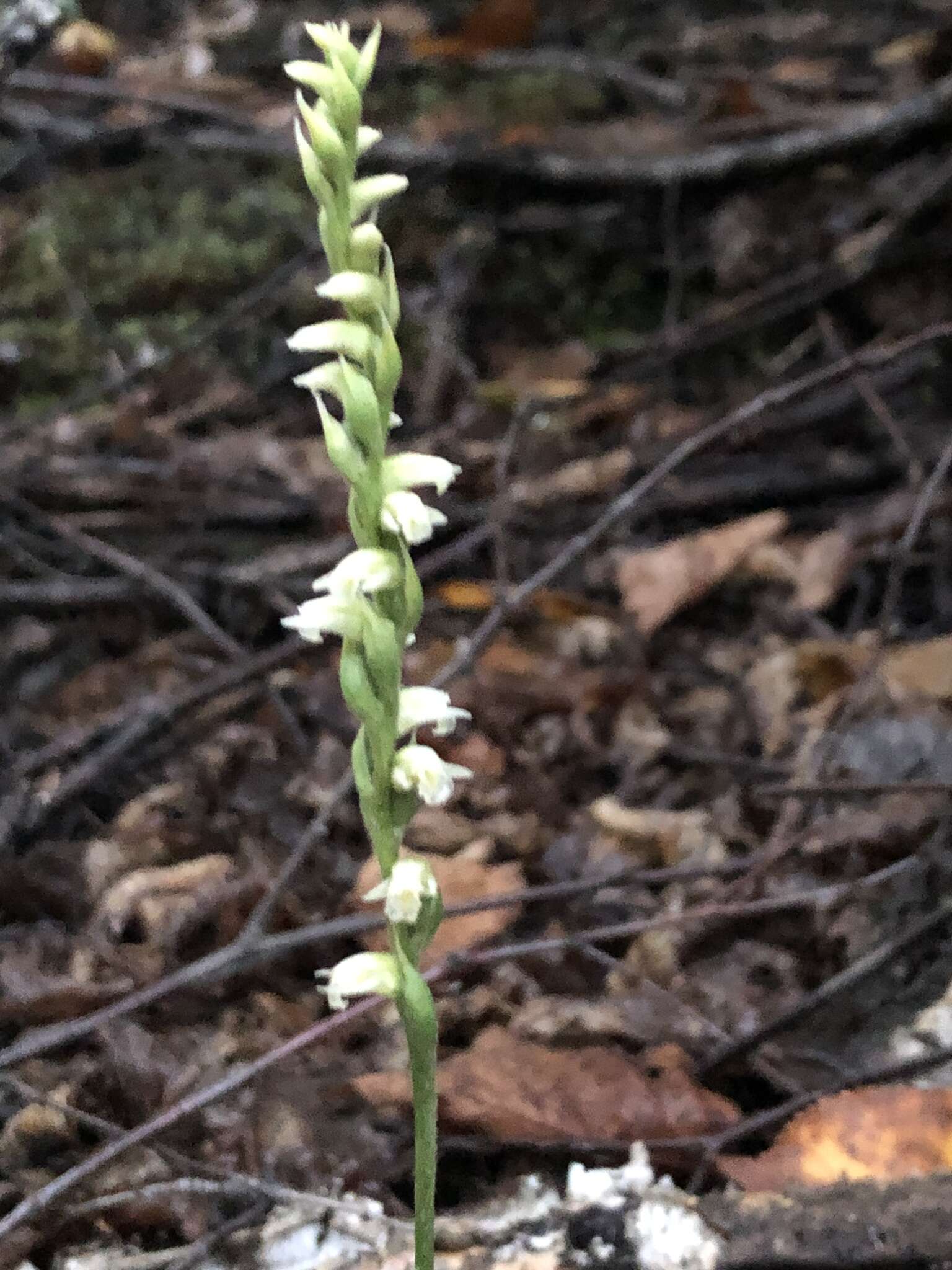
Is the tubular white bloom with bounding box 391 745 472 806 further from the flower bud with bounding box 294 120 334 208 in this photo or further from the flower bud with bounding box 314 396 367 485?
the flower bud with bounding box 294 120 334 208

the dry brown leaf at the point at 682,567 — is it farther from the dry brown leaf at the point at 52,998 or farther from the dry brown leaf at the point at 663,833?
the dry brown leaf at the point at 52,998

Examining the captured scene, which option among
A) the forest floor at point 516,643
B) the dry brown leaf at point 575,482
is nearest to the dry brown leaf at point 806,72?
the forest floor at point 516,643

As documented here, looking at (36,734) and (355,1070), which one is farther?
(36,734)

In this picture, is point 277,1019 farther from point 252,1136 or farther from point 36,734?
point 36,734

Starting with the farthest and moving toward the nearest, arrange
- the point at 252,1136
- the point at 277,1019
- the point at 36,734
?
1. the point at 36,734
2. the point at 277,1019
3. the point at 252,1136

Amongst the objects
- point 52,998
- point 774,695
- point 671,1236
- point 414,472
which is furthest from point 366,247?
point 774,695

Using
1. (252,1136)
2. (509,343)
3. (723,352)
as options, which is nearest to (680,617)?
(723,352)

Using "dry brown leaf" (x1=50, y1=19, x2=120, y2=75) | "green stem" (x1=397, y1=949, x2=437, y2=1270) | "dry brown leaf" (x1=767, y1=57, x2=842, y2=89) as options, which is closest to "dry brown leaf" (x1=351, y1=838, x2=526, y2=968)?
"green stem" (x1=397, y1=949, x2=437, y2=1270)

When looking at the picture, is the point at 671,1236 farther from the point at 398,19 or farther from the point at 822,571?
the point at 398,19
